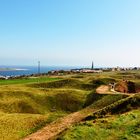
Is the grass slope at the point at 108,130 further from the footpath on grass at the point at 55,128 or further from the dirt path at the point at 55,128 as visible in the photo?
the dirt path at the point at 55,128

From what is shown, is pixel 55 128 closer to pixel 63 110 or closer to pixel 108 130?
pixel 108 130

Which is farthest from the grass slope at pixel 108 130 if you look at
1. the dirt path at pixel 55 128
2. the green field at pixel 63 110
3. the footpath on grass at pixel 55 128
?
the dirt path at pixel 55 128

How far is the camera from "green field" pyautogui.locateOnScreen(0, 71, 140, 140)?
30.9 meters

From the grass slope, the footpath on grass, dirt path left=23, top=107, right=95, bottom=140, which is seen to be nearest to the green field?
the grass slope

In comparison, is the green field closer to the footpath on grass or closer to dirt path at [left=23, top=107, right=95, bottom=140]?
the footpath on grass

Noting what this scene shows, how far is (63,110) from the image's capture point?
59.0 meters

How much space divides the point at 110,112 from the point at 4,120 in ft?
46.0

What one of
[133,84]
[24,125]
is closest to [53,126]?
[24,125]

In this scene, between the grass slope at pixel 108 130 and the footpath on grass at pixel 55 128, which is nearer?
the grass slope at pixel 108 130

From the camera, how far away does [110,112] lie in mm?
39094

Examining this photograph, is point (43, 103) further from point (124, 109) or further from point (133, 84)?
point (133, 84)

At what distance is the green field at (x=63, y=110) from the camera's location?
30861 millimetres

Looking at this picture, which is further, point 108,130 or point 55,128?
point 55,128

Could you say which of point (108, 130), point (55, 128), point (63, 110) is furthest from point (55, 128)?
point (63, 110)
